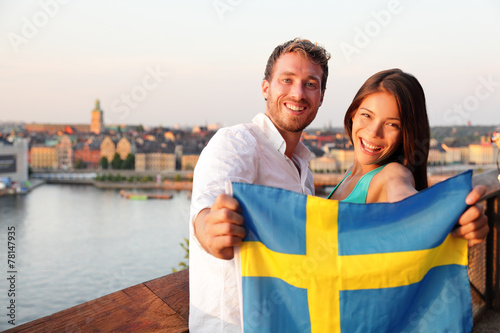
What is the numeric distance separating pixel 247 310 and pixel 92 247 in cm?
2925

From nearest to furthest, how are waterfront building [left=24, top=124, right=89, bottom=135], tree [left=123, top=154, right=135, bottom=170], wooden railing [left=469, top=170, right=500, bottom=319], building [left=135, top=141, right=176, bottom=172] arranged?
wooden railing [left=469, top=170, right=500, bottom=319] → building [left=135, top=141, right=176, bottom=172] → tree [left=123, top=154, right=135, bottom=170] → waterfront building [left=24, top=124, right=89, bottom=135]

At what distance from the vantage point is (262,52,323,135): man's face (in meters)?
0.89

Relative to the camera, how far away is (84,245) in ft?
94.7

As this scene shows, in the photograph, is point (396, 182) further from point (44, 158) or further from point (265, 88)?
point (44, 158)

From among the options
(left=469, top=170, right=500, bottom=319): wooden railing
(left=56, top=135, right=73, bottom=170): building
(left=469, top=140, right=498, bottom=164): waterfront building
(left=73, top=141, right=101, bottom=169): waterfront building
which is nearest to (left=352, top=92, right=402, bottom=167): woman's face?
(left=469, top=170, right=500, bottom=319): wooden railing

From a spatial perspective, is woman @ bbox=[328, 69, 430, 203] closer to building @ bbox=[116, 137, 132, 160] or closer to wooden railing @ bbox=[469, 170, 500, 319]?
wooden railing @ bbox=[469, 170, 500, 319]

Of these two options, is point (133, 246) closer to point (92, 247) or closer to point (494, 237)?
point (92, 247)

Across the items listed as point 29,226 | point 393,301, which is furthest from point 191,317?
point 29,226

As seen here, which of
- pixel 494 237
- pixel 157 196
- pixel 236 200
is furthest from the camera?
pixel 157 196

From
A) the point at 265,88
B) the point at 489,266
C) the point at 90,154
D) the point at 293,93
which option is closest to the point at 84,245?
the point at 90,154

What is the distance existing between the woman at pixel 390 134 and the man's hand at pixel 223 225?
9.9 inches

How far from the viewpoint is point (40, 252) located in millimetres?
27938

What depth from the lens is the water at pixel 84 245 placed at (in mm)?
22875

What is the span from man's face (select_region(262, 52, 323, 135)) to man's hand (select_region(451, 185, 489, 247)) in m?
0.39
